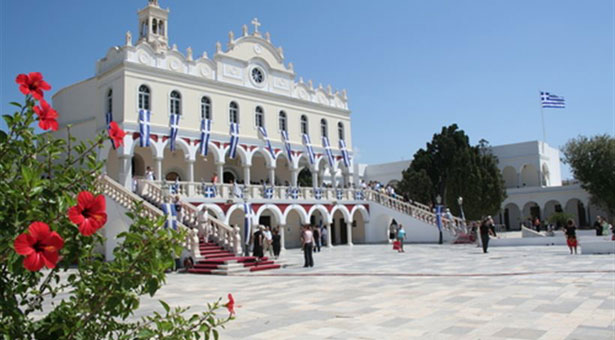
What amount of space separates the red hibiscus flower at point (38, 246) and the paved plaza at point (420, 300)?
210 inches

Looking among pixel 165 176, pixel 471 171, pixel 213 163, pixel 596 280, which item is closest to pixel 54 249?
pixel 596 280

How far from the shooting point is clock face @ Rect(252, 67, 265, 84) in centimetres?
3244

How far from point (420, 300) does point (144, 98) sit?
2085 cm

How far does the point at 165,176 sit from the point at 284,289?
19.3 meters

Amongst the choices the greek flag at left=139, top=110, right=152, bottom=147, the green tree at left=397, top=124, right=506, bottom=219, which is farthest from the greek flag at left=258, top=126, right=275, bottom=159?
the green tree at left=397, top=124, right=506, bottom=219

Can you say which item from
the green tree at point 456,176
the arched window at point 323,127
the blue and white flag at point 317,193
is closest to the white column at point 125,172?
the blue and white flag at point 317,193

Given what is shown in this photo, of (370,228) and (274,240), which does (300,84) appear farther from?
(274,240)

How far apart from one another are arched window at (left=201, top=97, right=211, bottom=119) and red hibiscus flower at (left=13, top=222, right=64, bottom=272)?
27.6 m

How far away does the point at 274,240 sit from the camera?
69.1 feet

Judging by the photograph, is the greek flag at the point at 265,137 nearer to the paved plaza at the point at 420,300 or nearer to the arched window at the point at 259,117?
the arched window at the point at 259,117

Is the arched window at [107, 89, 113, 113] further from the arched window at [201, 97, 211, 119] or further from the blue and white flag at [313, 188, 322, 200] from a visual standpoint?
the blue and white flag at [313, 188, 322, 200]

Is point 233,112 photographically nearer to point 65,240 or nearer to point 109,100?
point 109,100

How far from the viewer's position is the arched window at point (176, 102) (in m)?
28.0

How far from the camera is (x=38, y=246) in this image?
2.34 metres
